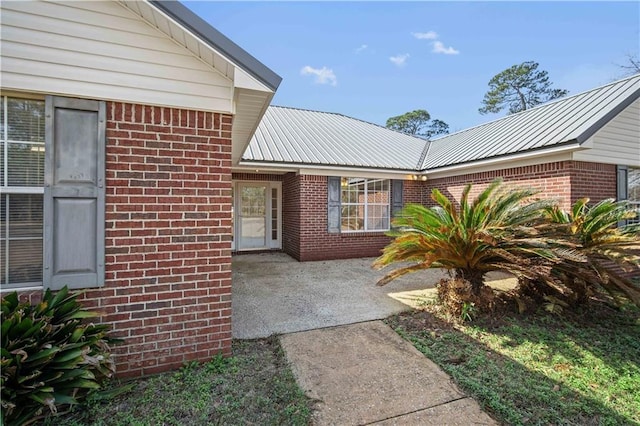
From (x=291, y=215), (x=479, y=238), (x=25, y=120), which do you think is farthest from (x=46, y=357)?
(x=291, y=215)

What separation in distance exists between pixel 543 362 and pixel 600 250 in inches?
104

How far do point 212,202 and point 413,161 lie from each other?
9.36 metres

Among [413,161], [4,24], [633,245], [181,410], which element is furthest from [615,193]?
[4,24]

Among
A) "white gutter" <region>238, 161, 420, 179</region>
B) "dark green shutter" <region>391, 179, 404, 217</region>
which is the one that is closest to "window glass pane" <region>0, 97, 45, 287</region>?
"white gutter" <region>238, 161, 420, 179</region>

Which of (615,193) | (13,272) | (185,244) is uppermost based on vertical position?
(615,193)

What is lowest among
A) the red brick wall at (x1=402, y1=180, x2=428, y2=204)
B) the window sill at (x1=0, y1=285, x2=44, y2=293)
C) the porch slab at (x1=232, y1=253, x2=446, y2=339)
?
the porch slab at (x1=232, y1=253, x2=446, y2=339)

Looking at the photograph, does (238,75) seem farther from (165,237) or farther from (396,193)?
(396,193)

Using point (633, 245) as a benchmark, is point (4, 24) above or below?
above

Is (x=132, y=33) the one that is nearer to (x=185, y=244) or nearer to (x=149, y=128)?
(x=149, y=128)

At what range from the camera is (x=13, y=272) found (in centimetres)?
277

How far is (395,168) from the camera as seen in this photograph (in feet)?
32.8

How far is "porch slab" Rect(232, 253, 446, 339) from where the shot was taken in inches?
176

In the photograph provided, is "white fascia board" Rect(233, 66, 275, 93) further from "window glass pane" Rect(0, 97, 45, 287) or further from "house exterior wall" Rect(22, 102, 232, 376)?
"window glass pane" Rect(0, 97, 45, 287)

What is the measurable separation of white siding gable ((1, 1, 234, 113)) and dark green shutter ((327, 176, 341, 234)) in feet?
20.5
